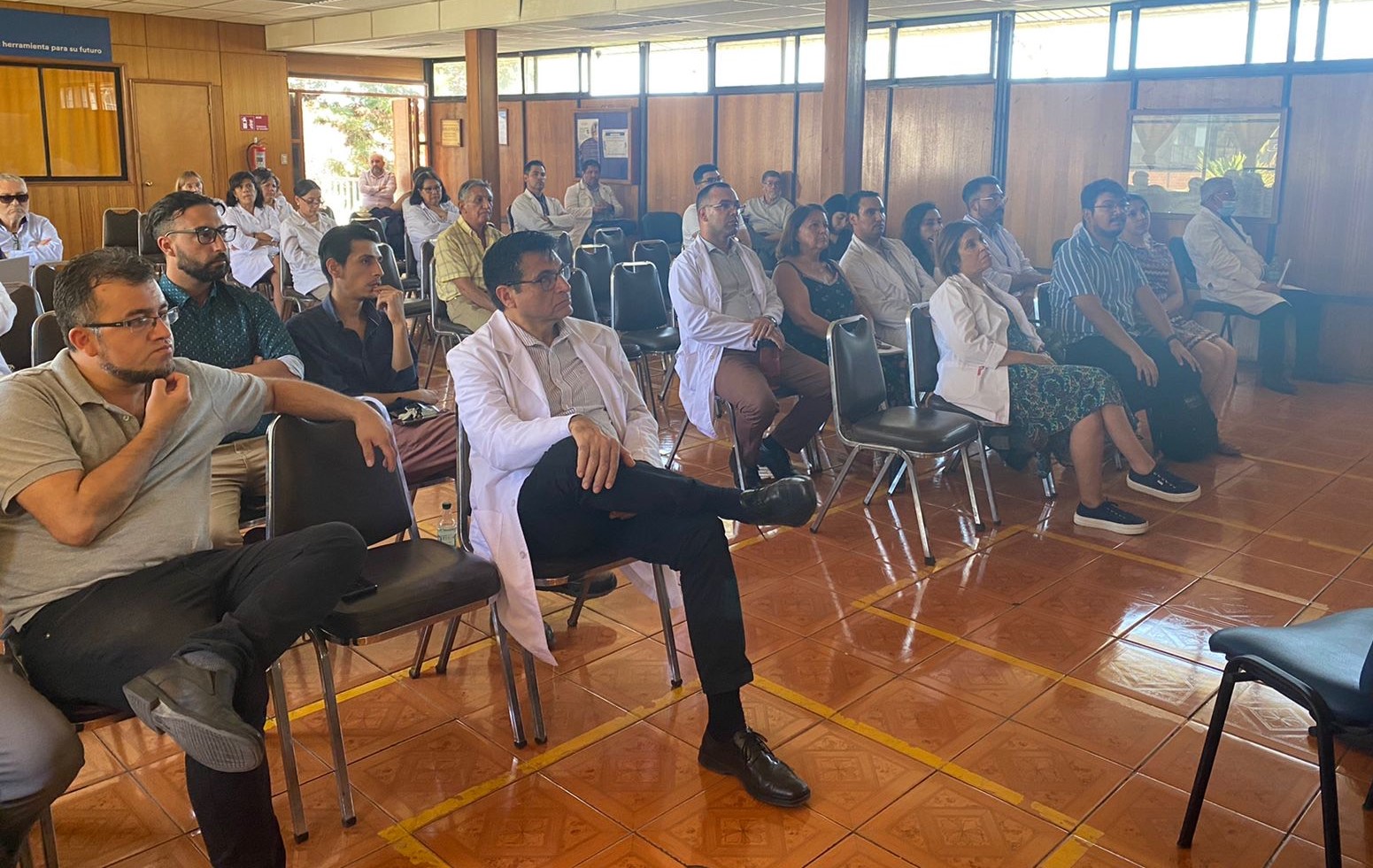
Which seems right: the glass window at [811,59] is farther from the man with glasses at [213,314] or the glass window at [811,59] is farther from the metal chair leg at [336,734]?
the metal chair leg at [336,734]

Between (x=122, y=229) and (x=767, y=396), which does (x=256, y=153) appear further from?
(x=767, y=396)

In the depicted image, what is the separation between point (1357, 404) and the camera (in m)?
7.03

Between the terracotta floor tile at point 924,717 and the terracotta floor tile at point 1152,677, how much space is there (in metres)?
0.46

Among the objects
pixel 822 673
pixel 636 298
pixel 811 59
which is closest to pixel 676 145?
pixel 811 59

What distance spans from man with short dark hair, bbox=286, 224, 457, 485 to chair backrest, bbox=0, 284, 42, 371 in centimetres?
146

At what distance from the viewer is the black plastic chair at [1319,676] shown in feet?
6.92

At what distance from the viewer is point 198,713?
1.93 meters

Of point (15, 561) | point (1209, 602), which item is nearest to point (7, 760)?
point (15, 561)

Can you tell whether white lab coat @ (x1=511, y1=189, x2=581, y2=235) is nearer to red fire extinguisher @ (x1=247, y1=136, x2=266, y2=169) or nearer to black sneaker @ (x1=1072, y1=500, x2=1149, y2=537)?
red fire extinguisher @ (x1=247, y1=136, x2=266, y2=169)

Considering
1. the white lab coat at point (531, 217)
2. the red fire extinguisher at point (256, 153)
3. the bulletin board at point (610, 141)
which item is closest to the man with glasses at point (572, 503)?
the white lab coat at point (531, 217)

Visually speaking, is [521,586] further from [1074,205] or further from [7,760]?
[1074,205]

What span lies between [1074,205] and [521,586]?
749 centimetres

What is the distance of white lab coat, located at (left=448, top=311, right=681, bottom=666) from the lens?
9.42ft

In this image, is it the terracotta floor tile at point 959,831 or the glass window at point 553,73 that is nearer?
the terracotta floor tile at point 959,831
